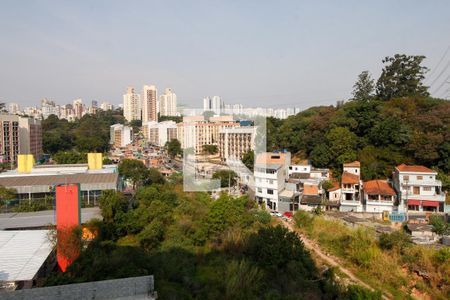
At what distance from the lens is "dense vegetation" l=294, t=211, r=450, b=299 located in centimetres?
644

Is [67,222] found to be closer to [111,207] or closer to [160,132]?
[111,207]

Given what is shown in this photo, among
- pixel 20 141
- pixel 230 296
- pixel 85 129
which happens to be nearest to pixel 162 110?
pixel 85 129

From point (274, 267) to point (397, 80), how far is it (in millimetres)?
12662

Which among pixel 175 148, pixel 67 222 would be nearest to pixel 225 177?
pixel 67 222

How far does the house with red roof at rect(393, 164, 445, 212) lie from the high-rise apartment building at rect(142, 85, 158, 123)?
32.9 metres

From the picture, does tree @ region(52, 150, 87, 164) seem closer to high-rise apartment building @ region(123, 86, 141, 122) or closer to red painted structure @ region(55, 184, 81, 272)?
red painted structure @ region(55, 184, 81, 272)

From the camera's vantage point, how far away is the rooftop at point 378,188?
9.91 meters

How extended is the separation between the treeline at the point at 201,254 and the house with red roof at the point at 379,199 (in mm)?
3386

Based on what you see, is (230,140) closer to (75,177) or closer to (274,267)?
(75,177)

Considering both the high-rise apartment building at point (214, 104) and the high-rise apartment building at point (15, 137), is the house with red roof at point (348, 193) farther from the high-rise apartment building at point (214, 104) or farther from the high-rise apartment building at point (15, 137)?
the high-rise apartment building at point (15, 137)

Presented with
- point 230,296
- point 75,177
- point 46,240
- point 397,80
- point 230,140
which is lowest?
point 230,296

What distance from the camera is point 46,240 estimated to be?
6711mm

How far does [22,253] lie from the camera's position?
20.5 ft

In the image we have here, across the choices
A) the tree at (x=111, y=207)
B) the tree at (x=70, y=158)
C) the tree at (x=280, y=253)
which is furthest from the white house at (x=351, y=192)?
the tree at (x=70, y=158)
